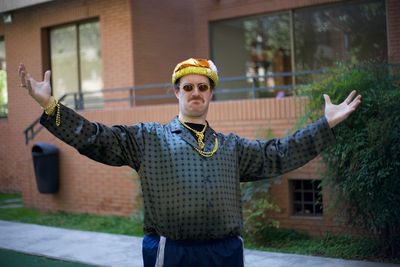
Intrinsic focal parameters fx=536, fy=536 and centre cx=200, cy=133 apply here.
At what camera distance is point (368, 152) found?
5.57 m

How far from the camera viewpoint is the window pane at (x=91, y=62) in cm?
1149

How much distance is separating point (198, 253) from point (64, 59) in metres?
10.3

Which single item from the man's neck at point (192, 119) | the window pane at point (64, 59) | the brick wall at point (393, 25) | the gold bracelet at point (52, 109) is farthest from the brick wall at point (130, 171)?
the gold bracelet at point (52, 109)

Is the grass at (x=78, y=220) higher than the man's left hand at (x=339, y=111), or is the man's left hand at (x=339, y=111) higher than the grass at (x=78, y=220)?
the man's left hand at (x=339, y=111)

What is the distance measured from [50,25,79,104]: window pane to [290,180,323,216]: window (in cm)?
636

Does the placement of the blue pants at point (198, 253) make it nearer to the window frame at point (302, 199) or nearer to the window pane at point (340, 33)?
the window frame at point (302, 199)

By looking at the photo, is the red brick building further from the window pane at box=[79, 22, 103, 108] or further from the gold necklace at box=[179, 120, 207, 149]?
the gold necklace at box=[179, 120, 207, 149]

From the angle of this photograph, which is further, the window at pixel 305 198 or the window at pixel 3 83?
the window at pixel 3 83

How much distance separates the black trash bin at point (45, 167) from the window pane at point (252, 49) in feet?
12.3

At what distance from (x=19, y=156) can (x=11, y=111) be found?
1.11m

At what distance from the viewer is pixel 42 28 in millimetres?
12250

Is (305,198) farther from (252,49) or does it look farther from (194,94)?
(252,49)

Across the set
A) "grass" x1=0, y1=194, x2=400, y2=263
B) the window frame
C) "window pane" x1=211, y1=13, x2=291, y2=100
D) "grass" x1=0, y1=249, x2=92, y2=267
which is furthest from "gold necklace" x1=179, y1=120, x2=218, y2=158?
"window pane" x1=211, y1=13, x2=291, y2=100

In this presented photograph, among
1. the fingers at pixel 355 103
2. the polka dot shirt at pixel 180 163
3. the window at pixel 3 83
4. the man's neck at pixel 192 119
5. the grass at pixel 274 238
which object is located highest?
the window at pixel 3 83
